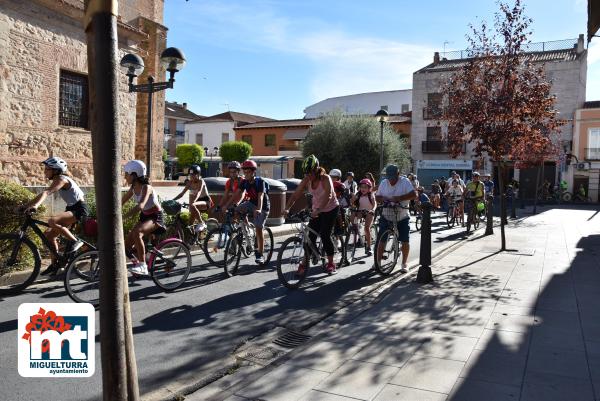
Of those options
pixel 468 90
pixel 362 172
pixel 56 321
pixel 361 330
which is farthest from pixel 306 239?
pixel 362 172

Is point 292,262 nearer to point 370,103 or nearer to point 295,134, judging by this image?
point 295,134

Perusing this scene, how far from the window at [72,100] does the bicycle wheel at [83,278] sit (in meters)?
10.0

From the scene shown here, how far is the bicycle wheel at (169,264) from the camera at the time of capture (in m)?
6.23

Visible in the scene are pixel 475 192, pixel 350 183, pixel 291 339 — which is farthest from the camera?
pixel 475 192

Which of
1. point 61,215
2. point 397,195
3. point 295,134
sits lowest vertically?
point 61,215

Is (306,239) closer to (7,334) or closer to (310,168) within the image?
(310,168)

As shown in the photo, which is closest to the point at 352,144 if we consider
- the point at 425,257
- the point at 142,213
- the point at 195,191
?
the point at 195,191

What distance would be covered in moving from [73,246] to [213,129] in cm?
5336

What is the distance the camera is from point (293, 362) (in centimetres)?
404

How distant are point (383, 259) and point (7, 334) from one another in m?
5.06

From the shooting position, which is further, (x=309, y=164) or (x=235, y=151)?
(x=235, y=151)

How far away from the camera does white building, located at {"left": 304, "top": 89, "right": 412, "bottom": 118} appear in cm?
5519

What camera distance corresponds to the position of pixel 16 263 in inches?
236

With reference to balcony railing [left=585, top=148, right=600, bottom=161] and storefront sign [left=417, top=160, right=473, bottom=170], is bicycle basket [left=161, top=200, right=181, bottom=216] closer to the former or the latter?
storefront sign [left=417, top=160, right=473, bottom=170]
